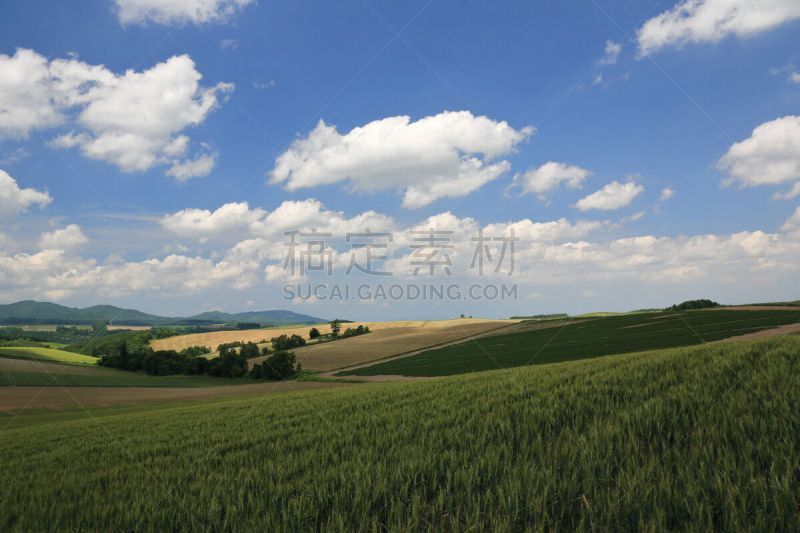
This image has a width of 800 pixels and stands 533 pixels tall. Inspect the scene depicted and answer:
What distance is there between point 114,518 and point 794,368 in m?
12.1

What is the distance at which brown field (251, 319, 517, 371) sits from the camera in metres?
79.1

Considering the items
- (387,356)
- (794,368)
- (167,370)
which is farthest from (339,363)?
(794,368)

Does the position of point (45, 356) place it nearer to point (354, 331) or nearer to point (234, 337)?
point (234, 337)

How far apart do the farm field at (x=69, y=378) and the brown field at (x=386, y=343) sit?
1499 centimetres

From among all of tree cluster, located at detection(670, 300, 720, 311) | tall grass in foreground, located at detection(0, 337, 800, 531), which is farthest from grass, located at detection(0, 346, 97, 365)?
tree cluster, located at detection(670, 300, 720, 311)

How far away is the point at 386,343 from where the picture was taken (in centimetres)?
9538

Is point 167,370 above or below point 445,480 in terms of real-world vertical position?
below

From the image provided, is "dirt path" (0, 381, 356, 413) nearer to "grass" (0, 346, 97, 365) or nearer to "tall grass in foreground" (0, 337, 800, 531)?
"tall grass in foreground" (0, 337, 800, 531)

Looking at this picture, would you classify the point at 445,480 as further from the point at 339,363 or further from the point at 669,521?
the point at 339,363

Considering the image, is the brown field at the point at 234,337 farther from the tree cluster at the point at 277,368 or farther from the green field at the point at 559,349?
the green field at the point at 559,349

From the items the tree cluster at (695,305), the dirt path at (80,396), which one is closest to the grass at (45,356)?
the dirt path at (80,396)

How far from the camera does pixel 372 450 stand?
6777 millimetres

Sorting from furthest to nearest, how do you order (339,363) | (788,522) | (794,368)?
1. (339,363)
2. (794,368)
3. (788,522)

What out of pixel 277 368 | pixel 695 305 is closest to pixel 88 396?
pixel 277 368
